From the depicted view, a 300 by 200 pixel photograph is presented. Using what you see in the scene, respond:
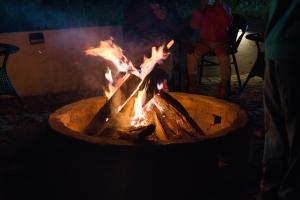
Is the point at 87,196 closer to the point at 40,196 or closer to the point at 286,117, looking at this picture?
the point at 40,196

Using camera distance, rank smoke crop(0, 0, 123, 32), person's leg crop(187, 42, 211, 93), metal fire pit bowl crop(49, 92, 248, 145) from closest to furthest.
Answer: metal fire pit bowl crop(49, 92, 248, 145)
person's leg crop(187, 42, 211, 93)
smoke crop(0, 0, 123, 32)

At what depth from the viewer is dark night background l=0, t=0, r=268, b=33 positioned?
10.6m

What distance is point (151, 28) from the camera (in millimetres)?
7332

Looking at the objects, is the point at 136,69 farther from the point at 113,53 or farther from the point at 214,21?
the point at 214,21

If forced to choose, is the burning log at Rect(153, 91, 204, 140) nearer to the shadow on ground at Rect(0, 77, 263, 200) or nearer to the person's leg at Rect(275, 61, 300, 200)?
the shadow on ground at Rect(0, 77, 263, 200)

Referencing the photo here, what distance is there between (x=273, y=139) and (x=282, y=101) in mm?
312

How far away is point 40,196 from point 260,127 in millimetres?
3446

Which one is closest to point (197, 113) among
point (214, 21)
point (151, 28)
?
point (151, 28)

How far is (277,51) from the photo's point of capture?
241 centimetres

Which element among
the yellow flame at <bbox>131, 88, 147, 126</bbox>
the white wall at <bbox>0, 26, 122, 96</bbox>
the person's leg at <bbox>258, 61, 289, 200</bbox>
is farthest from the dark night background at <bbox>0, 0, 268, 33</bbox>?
the person's leg at <bbox>258, 61, 289, 200</bbox>

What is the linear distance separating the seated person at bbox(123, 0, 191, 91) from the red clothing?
501mm

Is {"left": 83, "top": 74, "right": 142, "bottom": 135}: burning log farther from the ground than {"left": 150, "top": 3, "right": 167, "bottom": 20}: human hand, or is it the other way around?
{"left": 150, "top": 3, "right": 167, "bottom": 20}: human hand

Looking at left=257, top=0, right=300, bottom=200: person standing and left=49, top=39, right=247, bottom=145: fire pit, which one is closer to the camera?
left=257, top=0, right=300, bottom=200: person standing

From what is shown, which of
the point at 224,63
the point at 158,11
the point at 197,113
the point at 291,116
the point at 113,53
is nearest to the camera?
the point at 291,116
